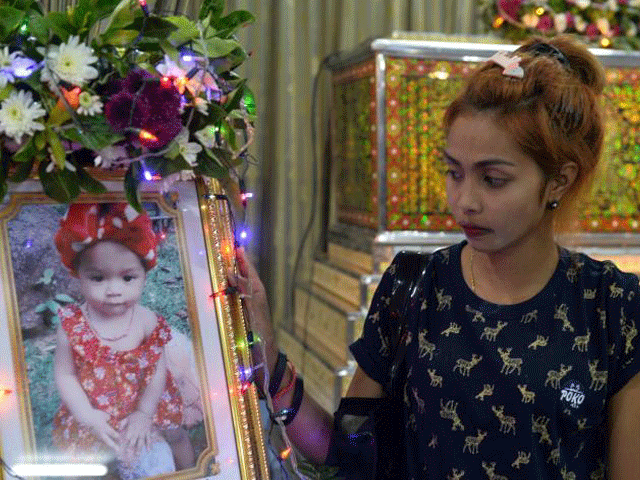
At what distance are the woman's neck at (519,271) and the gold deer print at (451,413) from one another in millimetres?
173

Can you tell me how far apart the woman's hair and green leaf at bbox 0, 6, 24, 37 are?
626 mm

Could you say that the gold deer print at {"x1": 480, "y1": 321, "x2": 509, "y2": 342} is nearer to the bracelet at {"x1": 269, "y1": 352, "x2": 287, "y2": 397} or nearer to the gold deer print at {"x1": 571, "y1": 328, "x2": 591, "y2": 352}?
the gold deer print at {"x1": 571, "y1": 328, "x2": 591, "y2": 352}

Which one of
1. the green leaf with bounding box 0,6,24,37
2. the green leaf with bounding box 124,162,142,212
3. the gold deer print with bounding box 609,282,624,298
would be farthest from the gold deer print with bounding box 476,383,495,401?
the green leaf with bounding box 0,6,24,37

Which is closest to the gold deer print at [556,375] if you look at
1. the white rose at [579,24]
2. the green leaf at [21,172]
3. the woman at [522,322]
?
the woman at [522,322]

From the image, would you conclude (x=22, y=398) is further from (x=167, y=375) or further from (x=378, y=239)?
(x=378, y=239)

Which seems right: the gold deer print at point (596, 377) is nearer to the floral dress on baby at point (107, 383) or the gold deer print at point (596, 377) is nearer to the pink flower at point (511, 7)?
the floral dress on baby at point (107, 383)

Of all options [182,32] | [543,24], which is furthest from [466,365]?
[543,24]

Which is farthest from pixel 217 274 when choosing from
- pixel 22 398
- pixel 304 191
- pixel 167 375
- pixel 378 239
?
pixel 304 191

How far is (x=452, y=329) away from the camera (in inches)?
49.3

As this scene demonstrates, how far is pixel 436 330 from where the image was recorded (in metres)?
1.26

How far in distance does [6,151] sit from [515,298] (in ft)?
2.48

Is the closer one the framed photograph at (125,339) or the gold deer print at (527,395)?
the framed photograph at (125,339)

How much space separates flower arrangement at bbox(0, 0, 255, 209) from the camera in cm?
96

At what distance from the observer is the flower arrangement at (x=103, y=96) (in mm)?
958
